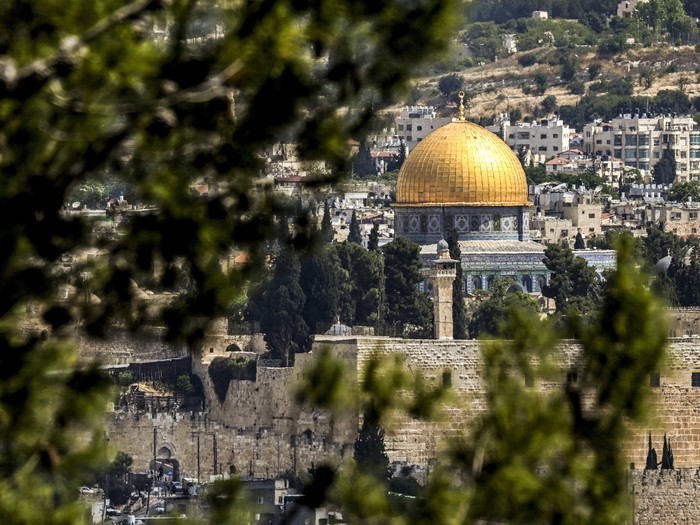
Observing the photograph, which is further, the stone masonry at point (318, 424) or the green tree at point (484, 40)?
the green tree at point (484, 40)

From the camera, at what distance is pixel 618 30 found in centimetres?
14038

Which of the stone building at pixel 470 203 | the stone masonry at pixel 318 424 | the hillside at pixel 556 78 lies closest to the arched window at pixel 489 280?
the stone building at pixel 470 203

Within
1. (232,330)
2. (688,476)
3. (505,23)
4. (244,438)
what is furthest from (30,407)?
(505,23)

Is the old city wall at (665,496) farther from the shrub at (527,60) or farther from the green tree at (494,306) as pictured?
the shrub at (527,60)

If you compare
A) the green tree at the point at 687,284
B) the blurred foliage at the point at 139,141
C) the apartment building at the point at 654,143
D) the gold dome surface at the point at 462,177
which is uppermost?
the apartment building at the point at 654,143

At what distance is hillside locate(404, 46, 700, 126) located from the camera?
125 meters

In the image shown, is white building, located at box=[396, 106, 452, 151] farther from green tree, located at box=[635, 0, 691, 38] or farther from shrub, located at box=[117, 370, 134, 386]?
shrub, located at box=[117, 370, 134, 386]

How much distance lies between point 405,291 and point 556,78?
72663mm

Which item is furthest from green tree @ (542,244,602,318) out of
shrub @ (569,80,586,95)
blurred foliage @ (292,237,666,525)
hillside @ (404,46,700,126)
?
shrub @ (569,80,586,95)

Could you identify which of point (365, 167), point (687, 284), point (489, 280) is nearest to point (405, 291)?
point (489, 280)

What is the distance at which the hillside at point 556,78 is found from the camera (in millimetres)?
124812

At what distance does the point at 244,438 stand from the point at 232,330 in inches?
242

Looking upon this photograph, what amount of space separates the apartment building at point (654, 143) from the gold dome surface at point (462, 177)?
139 feet

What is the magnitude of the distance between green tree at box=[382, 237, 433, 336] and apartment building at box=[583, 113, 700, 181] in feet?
165
